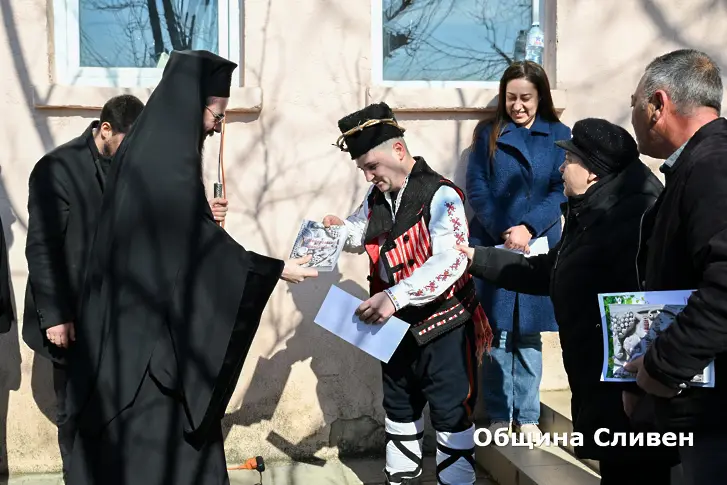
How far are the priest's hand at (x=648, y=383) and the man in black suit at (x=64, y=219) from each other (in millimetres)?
2192

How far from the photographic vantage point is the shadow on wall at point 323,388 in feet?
15.1

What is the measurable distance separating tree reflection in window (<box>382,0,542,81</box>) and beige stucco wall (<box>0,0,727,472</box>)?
0.29 m

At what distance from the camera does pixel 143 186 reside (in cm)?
280

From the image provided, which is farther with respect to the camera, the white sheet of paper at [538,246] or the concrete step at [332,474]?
the concrete step at [332,474]

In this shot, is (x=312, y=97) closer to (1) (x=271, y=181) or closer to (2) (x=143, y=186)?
(1) (x=271, y=181)

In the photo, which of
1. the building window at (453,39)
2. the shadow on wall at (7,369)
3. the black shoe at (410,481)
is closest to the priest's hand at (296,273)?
the black shoe at (410,481)

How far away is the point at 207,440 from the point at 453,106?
2.53 metres

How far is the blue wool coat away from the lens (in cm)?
421

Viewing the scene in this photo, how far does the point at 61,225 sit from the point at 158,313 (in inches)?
53.3

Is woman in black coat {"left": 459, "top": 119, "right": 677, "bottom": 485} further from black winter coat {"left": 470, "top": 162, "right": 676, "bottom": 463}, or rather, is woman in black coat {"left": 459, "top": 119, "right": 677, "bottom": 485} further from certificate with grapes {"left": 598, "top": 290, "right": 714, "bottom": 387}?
certificate with grapes {"left": 598, "top": 290, "right": 714, "bottom": 387}

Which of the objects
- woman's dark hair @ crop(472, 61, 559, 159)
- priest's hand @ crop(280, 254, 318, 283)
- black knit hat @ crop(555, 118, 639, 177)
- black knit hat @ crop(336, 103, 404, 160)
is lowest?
priest's hand @ crop(280, 254, 318, 283)

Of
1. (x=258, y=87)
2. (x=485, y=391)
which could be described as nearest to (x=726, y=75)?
(x=485, y=391)

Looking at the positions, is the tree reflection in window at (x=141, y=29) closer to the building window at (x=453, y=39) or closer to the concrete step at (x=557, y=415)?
the building window at (x=453, y=39)

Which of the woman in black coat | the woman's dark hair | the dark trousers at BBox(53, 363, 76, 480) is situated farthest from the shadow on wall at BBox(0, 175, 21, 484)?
the woman in black coat
